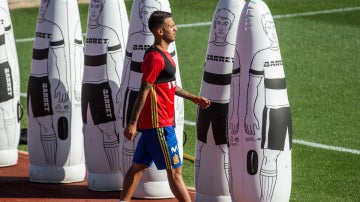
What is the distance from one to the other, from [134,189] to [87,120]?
1.41m

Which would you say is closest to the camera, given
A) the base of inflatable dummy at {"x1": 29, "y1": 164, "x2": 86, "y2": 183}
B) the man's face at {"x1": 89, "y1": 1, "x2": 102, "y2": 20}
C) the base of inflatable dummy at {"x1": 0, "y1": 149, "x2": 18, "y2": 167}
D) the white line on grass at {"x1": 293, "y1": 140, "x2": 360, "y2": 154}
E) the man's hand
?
the man's hand

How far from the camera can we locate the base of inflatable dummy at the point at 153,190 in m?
11.2

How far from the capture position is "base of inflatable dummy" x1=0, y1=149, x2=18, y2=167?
12844 millimetres

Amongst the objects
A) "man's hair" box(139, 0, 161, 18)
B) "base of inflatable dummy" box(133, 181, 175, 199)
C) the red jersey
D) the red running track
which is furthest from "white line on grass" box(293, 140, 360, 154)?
the red jersey

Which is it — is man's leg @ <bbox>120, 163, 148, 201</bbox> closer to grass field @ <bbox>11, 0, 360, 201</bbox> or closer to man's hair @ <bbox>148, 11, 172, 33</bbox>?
man's hair @ <bbox>148, 11, 172, 33</bbox>

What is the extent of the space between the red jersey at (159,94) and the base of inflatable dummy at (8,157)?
3.21 m

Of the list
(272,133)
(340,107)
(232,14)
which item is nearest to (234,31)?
(232,14)

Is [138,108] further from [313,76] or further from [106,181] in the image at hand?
[313,76]

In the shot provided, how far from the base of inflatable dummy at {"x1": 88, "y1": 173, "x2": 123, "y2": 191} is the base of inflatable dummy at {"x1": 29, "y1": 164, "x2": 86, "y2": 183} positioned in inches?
17.7

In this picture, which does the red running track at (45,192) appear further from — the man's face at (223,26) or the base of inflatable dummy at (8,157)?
the man's face at (223,26)

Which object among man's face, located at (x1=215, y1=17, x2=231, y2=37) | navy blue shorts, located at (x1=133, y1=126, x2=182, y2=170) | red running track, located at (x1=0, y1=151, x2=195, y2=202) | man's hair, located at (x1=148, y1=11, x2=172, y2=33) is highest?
man's hair, located at (x1=148, y1=11, x2=172, y2=33)

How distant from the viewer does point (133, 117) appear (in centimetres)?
987

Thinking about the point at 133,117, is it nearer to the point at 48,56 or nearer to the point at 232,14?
the point at 232,14

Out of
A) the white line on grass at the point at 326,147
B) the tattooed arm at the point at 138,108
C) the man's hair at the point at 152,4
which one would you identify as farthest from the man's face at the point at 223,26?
the white line on grass at the point at 326,147
